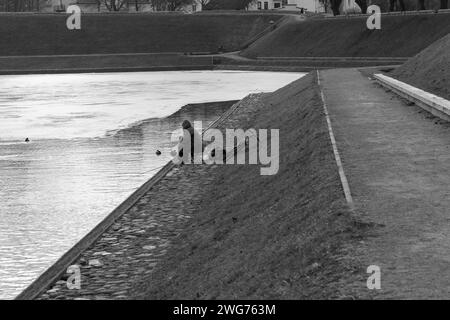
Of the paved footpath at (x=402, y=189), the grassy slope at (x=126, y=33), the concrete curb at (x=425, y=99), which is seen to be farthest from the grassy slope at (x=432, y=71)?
the grassy slope at (x=126, y=33)

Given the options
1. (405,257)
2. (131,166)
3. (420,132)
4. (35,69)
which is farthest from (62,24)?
(405,257)

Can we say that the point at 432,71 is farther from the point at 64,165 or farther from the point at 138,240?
the point at 138,240

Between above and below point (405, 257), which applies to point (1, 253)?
below

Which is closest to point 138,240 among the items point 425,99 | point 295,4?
point 425,99

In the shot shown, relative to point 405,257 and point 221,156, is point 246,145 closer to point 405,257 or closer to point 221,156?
point 221,156

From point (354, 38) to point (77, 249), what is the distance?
289 feet

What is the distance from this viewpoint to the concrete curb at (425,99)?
25.8 metres

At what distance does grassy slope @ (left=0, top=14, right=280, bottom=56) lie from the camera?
126m

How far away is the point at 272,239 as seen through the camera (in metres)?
14.4

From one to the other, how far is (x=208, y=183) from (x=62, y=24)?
376 ft

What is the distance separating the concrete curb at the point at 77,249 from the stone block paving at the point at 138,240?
0.12 m

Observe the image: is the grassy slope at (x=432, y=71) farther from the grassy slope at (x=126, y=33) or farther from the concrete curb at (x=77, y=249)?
the grassy slope at (x=126, y=33)

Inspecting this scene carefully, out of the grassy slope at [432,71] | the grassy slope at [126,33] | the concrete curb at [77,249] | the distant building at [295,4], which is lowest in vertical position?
the concrete curb at [77,249]
